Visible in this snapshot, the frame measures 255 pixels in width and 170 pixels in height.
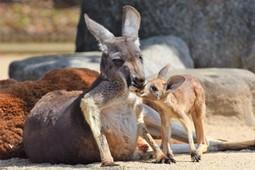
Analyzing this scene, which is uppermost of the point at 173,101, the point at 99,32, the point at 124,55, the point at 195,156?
the point at 99,32

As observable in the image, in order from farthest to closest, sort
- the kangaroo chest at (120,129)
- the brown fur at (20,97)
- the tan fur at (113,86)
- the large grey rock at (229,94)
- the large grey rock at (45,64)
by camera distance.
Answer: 1. the large grey rock at (45,64)
2. the large grey rock at (229,94)
3. the brown fur at (20,97)
4. the kangaroo chest at (120,129)
5. the tan fur at (113,86)

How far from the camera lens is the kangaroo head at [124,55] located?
22.4 feet

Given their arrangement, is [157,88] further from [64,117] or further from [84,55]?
[84,55]

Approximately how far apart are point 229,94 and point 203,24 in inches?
108

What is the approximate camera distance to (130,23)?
7.32 m

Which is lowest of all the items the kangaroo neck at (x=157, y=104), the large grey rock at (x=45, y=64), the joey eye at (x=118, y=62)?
the large grey rock at (x=45, y=64)

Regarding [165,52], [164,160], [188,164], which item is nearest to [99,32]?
[164,160]

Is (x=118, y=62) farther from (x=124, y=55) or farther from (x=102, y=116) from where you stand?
(x=102, y=116)

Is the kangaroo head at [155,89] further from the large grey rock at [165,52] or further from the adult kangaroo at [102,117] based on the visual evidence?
the large grey rock at [165,52]

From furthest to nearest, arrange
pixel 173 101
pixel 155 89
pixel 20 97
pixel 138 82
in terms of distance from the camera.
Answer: pixel 20 97 → pixel 173 101 → pixel 155 89 → pixel 138 82

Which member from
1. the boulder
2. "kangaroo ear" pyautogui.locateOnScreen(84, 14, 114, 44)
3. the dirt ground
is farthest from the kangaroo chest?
the boulder

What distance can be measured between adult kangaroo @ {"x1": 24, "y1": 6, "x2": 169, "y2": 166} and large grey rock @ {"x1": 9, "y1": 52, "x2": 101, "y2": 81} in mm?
3212

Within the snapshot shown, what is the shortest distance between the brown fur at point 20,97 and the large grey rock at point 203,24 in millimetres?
3727

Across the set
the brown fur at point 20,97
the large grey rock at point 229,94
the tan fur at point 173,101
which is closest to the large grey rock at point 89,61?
the large grey rock at point 229,94
